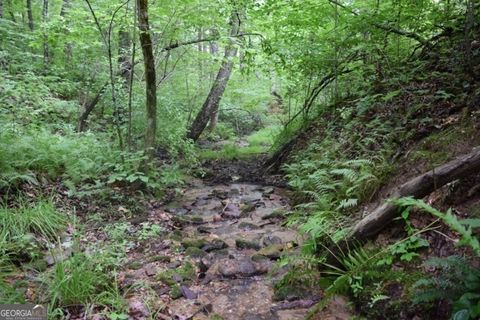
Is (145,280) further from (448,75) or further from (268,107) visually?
(268,107)

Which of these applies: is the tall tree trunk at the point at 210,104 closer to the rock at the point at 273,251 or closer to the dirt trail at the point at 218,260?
the dirt trail at the point at 218,260

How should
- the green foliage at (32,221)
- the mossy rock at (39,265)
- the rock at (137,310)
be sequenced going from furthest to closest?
the green foliage at (32,221), the mossy rock at (39,265), the rock at (137,310)

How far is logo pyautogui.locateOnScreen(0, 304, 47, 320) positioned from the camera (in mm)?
3137

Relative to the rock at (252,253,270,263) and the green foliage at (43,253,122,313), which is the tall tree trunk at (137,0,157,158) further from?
the green foliage at (43,253,122,313)

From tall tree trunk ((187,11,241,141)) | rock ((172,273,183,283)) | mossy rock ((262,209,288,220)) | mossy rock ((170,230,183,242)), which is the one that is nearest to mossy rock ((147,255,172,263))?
rock ((172,273,183,283))

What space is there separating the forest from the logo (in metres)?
0.03

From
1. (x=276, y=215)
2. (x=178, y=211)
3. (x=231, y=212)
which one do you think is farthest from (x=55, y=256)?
(x=276, y=215)

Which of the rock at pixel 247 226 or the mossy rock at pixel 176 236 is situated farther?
the rock at pixel 247 226

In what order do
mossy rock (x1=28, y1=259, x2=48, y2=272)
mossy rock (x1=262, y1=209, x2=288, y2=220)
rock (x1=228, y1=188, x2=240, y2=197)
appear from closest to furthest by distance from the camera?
mossy rock (x1=28, y1=259, x2=48, y2=272) → mossy rock (x1=262, y1=209, x2=288, y2=220) → rock (x1=228, y1=188, x2=240, y2=197)

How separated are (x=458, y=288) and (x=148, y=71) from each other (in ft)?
20.2

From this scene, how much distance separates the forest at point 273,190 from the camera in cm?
329

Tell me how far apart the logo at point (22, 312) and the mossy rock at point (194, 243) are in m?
2.17

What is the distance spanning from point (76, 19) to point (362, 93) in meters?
5.88

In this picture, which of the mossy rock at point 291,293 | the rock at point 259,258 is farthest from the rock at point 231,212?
the mossy rock at point 291,293
